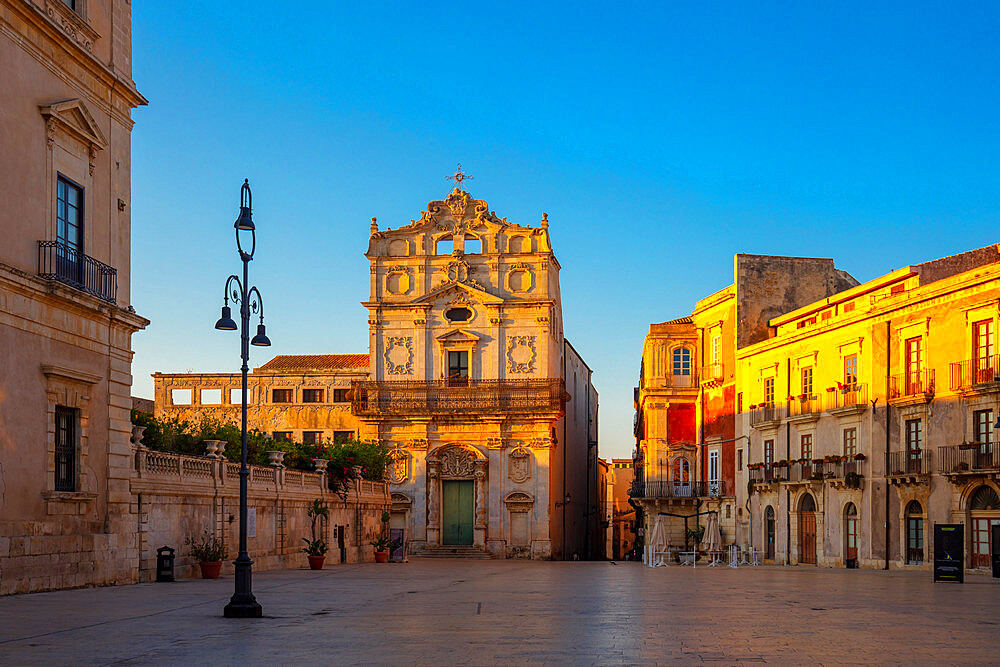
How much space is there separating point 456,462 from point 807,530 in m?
18.0

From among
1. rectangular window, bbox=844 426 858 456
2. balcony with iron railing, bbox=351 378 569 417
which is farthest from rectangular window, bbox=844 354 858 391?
balcony with iron railing, bbox=351 378 569 417

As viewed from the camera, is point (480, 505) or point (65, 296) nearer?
point (65, 296)

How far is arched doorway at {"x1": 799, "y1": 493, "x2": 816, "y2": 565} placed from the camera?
49531 millimetres

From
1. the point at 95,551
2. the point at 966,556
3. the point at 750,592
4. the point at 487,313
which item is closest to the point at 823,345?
the point at 966,556

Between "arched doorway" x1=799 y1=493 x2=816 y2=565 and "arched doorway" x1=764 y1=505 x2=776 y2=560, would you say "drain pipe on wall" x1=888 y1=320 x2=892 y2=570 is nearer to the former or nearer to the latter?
"arched doorway" x1=799 y1=493 x2=816 y2=565

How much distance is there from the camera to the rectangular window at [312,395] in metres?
64.5

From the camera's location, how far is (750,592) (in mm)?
25234

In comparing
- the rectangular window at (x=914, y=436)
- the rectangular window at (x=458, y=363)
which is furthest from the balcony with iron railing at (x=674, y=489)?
the rectangular window at (x=914, y=436)

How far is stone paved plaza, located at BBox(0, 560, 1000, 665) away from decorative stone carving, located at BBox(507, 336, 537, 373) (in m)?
32.6

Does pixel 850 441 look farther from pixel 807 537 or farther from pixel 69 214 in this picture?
pixel 69 214

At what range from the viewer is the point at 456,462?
59.1 m

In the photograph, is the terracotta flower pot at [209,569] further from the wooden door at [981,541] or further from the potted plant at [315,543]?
the wooden door at [981,541]

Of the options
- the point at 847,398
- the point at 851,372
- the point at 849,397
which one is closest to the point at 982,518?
the point at 849,397

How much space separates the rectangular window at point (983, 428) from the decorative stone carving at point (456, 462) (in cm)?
2656
